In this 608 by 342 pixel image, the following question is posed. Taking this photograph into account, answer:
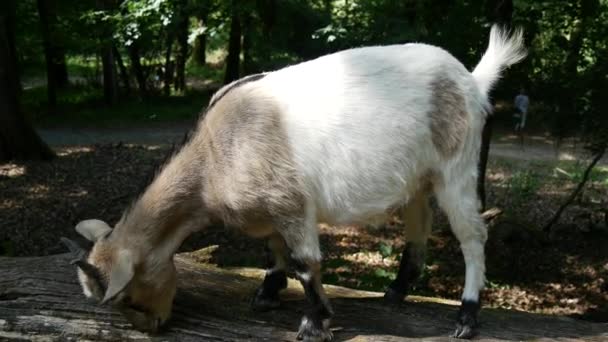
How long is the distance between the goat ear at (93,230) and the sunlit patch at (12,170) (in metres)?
7.50

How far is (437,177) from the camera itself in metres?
4.01

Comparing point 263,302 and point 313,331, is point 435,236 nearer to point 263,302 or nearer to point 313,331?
point 263,302

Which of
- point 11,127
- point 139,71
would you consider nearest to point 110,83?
point 139,71

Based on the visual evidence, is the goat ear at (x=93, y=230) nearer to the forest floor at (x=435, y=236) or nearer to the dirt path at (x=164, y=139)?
the forest floor at (x=435, y=236)

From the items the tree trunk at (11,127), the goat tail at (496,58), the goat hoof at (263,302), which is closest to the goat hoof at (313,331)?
the goat hoof at (263,302)

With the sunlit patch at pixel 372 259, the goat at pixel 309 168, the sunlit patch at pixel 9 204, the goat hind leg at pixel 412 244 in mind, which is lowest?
the sunlit patch at pixel 372 259

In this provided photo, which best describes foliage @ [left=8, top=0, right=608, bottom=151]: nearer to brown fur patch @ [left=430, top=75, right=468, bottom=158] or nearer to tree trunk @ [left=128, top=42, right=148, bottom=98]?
brown fur patch @ [left=430, top=75, right=468, bottom=158]

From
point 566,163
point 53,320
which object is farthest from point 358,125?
point 566,163

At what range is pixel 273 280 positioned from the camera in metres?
4.44

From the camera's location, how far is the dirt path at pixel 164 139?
46.9 feet

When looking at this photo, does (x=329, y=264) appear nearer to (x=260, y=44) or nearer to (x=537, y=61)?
(x=537, y=61)

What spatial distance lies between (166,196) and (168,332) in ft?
3.10

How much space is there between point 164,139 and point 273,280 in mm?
11702

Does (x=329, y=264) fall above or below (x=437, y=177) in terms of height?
below
